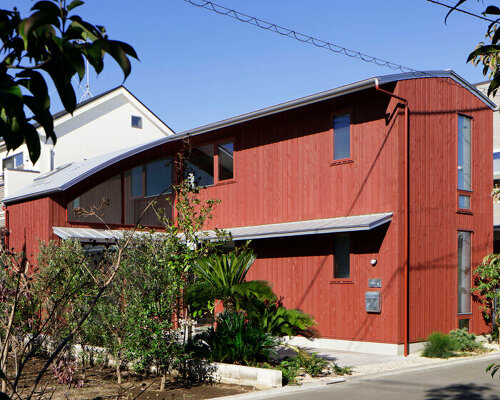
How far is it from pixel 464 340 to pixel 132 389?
8700mm

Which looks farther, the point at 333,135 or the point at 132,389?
the point at 333,135

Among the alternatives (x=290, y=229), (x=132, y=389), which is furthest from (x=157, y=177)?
(x=132, y=389)

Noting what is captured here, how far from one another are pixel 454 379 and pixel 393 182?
515 cm

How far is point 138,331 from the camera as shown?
32.7ft

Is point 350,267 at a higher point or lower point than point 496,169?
lower

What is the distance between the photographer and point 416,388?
1056 cm

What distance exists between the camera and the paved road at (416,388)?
9.86 meters

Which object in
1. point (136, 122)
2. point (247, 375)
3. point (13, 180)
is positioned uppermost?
point (136, 122)

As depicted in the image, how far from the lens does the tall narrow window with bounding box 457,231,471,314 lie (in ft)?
54.1

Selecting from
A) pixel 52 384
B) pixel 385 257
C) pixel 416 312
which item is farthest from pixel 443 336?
pixel 52 384

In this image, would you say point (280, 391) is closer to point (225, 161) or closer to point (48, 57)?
point (48, 57)

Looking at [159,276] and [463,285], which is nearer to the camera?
[159,276]

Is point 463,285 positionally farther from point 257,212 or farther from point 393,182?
point 257,212

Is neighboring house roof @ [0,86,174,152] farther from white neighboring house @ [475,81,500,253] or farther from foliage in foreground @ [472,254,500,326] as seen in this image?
foliage in foreground @ [472,254,500,326]
